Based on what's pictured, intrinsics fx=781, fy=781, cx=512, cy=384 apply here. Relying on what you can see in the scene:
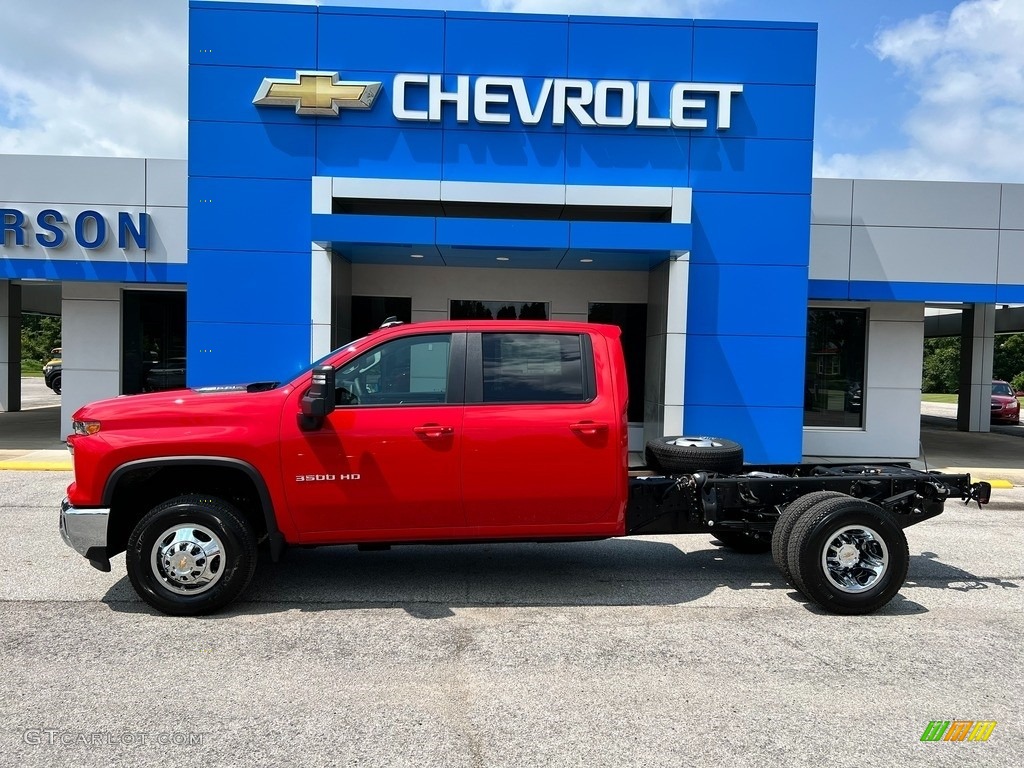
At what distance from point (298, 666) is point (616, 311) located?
33.7ft

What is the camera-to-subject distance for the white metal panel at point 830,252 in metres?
13.2

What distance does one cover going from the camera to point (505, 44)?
37.6 feet

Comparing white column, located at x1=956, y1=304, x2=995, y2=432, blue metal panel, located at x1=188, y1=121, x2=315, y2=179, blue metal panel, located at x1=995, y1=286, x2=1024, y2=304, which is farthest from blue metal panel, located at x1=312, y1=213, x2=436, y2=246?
white column, located at x1=956, y1=304, x2=995, y2=432

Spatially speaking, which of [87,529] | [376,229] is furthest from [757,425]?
[87,529]

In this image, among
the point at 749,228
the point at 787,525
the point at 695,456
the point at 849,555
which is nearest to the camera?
the point at 849,555

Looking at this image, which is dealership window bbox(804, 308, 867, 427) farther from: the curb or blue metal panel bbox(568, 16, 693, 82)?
the curb

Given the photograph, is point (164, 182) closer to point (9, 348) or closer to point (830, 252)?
point (830, 252)

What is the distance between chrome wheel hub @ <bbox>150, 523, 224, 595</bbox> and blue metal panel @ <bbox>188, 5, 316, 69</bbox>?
27.7ft

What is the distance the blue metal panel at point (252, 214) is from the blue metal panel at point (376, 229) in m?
0.60

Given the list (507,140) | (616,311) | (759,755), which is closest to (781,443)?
(616,311)

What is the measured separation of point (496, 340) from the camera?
557cm

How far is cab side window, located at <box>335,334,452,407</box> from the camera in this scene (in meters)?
5.36

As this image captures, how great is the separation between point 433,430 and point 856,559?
10.2 ft

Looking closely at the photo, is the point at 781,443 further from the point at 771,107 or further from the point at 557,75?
the point at 557,75
